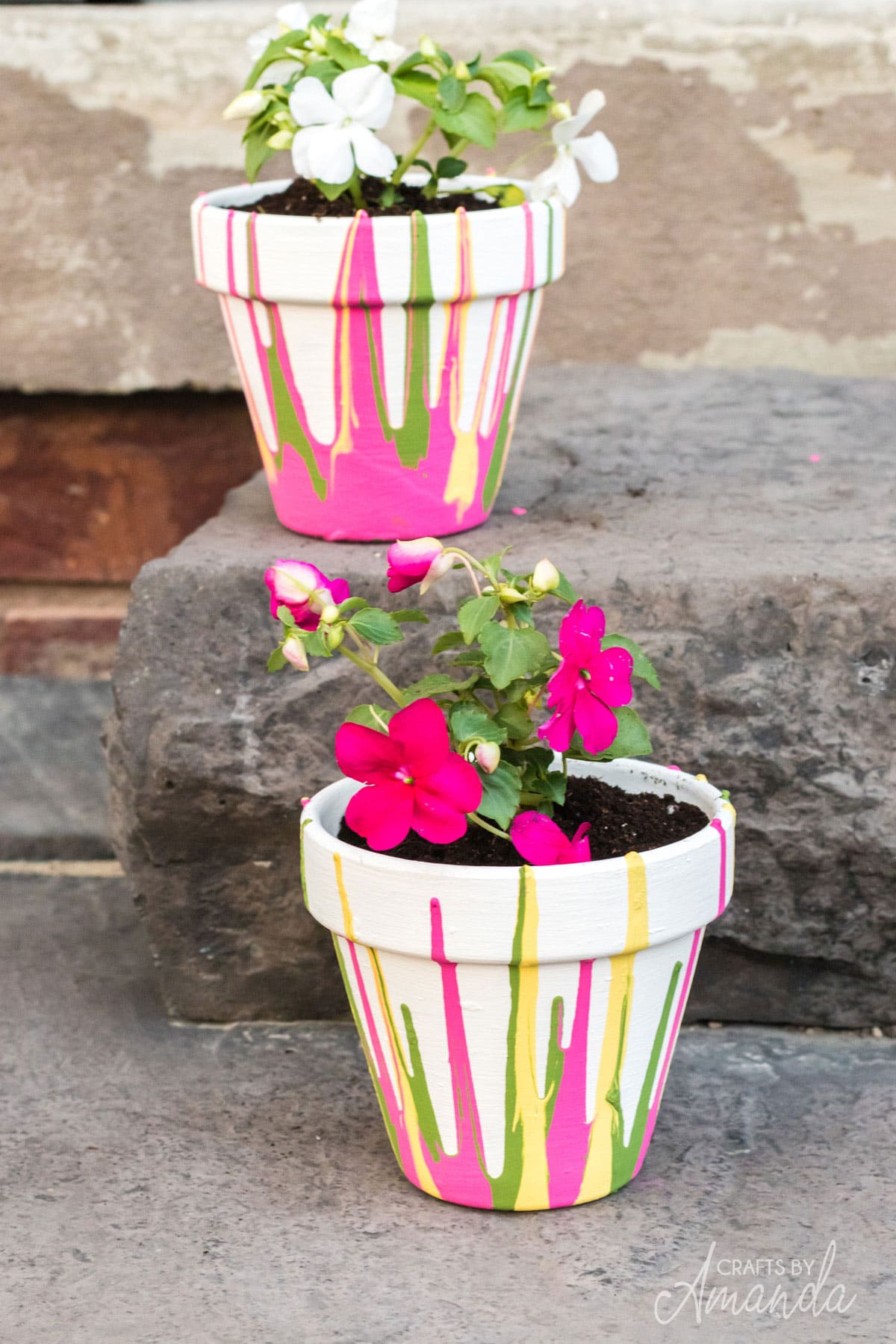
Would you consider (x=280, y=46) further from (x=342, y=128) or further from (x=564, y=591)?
(x=564, y=591)

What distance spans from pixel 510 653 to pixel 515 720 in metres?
0.08

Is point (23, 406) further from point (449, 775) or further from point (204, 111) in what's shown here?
point (449, 775)

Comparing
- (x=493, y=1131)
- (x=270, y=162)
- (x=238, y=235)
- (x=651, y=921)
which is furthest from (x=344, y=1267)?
(x=270, y=162)

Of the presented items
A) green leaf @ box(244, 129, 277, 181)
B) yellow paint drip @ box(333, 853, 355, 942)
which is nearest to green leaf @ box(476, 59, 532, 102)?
green leaf @ box(244, 129, 277, 181)

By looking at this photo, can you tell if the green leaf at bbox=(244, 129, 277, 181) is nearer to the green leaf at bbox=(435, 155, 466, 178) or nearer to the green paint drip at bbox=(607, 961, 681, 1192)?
the green leaf at bbox=(435, 155, 466, 178)

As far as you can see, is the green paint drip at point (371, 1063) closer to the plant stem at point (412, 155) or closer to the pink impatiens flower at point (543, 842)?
the pink impatiens flower at point (543, 842)

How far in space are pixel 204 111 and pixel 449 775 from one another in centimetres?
156

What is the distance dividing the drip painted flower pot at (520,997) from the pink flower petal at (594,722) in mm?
88

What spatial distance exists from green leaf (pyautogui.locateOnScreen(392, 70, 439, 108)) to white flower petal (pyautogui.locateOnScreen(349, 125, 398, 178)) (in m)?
0.07

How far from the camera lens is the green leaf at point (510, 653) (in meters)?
1.17

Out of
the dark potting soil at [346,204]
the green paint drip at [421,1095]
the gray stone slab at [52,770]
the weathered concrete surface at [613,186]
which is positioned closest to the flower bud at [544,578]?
the green paint drip at [421,1095]

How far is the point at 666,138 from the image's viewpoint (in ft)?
7.71

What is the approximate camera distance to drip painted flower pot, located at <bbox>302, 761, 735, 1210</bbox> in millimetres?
1167

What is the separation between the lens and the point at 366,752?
114cm
